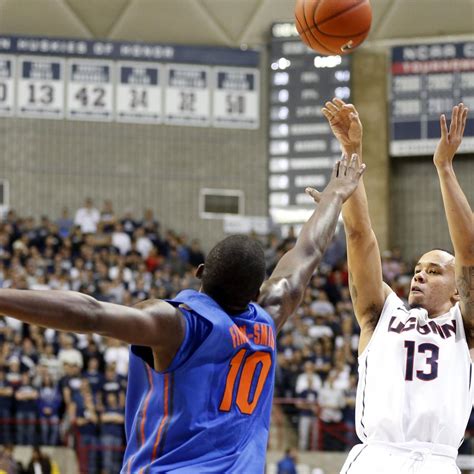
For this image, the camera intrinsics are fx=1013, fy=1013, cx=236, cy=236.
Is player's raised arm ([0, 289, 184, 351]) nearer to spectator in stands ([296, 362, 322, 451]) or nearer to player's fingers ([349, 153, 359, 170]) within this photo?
player's fingers ([349, 153, 359, 170])

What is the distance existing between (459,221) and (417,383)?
2.79 feet

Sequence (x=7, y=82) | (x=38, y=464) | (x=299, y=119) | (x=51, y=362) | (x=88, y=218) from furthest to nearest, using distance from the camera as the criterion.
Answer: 1. (x=7, y=82)
2. (x=299, y=119)
3. (x=88, y=218)
4. (x=51, y=362)
5. (x=38, y=464)

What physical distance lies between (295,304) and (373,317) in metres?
1.65

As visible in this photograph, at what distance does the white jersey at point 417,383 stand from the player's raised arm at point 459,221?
11 centimetres

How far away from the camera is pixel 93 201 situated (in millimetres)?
21281

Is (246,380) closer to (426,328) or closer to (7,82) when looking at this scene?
(426,328)

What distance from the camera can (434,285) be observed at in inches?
206

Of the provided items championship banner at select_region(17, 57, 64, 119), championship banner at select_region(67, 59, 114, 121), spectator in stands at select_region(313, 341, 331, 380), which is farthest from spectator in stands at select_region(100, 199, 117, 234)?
spectator in stands at select_region(313, 341, 331, 380)

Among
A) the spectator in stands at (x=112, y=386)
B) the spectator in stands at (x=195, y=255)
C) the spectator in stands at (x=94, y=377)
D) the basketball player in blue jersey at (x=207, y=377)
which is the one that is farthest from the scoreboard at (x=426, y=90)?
the basketball player in blue jersey at (x=207, y=377)

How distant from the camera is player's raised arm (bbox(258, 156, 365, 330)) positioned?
3.72m

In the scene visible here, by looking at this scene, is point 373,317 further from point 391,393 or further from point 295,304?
point 295,304

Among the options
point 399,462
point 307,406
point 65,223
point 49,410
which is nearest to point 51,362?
point 49,410

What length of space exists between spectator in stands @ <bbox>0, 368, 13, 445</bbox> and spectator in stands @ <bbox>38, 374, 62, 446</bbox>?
1.24 feet

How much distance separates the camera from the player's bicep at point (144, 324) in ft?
9.29
